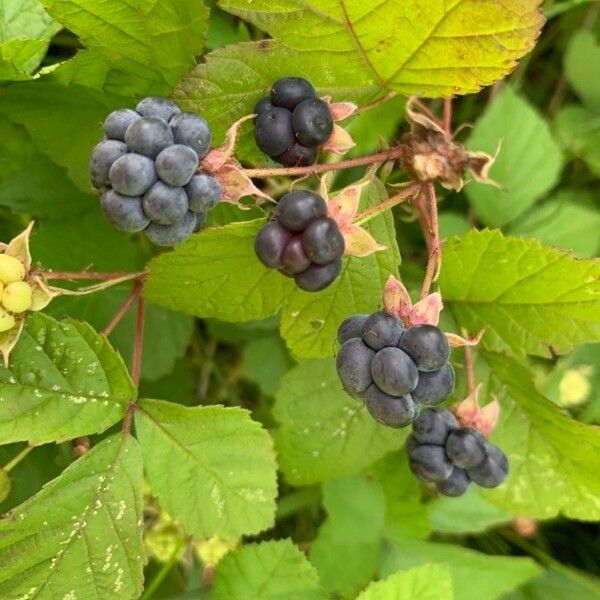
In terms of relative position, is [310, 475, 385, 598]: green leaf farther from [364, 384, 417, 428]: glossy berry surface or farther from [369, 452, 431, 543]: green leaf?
[364, 384, 417, 428]: glossy berry surface

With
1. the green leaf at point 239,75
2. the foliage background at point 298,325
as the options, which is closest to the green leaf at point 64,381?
the foliage background at point 298,325

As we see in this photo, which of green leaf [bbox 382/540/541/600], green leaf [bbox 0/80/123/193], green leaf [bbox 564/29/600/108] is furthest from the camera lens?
green leaf [bbox 564/29/600/108]

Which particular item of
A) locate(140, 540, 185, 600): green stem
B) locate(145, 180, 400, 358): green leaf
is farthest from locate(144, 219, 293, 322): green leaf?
locate(140, 540, 185, 600): green stem

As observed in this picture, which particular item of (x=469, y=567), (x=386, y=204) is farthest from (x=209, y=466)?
(x=469, y=567)

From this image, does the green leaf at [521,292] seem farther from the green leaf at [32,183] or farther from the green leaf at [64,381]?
the green leaf at [32,183]

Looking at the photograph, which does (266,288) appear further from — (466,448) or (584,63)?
(584,63)

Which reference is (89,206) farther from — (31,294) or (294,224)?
(294,224)
